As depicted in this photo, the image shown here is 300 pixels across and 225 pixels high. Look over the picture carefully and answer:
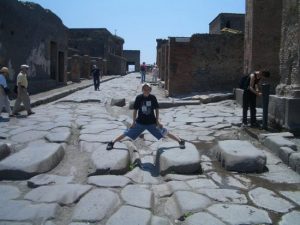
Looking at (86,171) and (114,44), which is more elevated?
(114,44)

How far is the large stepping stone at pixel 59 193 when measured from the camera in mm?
3961

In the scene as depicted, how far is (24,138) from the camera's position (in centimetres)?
659

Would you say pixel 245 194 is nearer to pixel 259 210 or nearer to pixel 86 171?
pixel 259 210

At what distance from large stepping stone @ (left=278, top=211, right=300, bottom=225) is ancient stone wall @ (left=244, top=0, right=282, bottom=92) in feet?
27.5

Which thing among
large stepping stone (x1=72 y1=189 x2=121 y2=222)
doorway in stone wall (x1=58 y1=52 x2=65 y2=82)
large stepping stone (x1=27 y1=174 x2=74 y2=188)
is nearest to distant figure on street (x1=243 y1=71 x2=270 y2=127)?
large stepping stone (x1=27 y1=174 x2=74 y2=188)

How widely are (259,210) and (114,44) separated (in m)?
40.5

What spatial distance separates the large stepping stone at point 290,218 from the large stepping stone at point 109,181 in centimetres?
177

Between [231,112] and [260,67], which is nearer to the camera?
[231,112]

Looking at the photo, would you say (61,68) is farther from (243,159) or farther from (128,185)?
(128,185)

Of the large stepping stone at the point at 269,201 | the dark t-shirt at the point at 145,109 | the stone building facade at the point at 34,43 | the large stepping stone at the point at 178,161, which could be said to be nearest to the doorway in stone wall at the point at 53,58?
the stone building facade at the point at 34,43

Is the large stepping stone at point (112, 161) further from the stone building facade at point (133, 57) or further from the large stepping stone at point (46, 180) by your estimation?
the stone building facade at point (133, 57)

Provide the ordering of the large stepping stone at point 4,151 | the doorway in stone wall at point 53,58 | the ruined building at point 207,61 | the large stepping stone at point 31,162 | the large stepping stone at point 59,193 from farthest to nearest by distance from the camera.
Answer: the doorway in stone wall at point 53,58, the ruined building at point 207,61, the large stepping stone at point 4,151, the large stepping stone at point 31,162, the large stepping stone at point 59,193

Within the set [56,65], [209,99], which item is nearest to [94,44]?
[56,65]

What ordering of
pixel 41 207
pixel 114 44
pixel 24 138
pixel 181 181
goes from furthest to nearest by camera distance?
pixel 114 44
pixel 24 138
pixel 181 181
pixel 41 207
